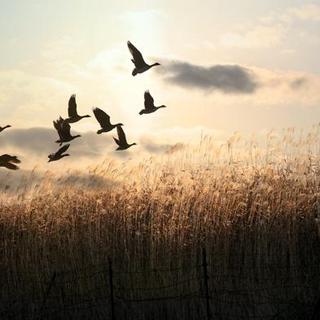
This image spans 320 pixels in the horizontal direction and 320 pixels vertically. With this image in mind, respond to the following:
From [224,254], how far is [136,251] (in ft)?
3.88

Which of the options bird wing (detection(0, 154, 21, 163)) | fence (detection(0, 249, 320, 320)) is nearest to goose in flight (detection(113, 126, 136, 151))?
bird wing (detection(0, 154, 21, 163))

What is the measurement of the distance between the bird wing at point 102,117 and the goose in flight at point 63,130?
259 millimetres

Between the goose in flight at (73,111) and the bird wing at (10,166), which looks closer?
the bird wing at (10,166)

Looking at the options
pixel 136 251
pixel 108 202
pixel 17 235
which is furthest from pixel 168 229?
pixel 17 235

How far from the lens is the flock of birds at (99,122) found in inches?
228

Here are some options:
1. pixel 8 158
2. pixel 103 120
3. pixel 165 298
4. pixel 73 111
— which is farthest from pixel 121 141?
pixel 165 298

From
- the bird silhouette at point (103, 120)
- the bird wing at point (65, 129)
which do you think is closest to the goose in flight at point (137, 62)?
the bird silhouette at point (103, 120)

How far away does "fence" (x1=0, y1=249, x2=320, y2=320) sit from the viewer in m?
7.67

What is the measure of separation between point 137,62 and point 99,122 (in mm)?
730

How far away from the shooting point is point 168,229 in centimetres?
862

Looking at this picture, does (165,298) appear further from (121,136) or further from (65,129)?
(65,129)

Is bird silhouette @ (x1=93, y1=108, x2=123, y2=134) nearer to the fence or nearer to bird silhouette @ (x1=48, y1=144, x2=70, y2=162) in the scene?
bird silhouette @ (x1=48, y1=144, x2=70, y2=162)

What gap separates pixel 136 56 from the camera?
19.5 feet

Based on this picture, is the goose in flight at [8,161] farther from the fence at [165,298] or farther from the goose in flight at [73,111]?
the fence at [165,298]
